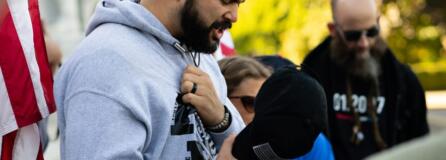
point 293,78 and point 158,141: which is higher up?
point 293,78

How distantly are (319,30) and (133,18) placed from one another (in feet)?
67.8

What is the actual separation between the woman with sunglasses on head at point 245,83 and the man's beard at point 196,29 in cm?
105

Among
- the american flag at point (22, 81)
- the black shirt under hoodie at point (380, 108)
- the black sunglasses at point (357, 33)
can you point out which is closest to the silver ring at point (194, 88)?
the american flag at point (22, 81)

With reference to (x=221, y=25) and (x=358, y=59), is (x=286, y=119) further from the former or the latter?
(x=358, y=59)

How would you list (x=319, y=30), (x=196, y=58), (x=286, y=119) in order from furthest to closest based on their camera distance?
1. (x=319, y=30)
2. (x=196, y=58)
3. (x=286, y=119)

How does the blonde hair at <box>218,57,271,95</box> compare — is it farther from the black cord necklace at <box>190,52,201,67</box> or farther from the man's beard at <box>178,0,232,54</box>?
the man's beard at <box>178,0,232,54</box>

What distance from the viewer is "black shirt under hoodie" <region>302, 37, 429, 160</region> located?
6148 millimetres

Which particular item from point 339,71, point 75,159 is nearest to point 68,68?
point 75,159

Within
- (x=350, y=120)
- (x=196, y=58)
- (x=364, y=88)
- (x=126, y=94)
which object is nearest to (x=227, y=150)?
(x=126, y=94)

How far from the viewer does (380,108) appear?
6.21 meters

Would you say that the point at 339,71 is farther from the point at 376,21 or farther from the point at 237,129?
the point at 237,129

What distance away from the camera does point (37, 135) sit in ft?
12.3

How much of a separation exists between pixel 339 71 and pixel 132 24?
327cm

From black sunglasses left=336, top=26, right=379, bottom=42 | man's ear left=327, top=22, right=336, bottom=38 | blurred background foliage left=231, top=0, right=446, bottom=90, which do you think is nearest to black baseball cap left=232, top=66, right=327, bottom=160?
black sunglasses left=336, top=26, right=379, bottom=42
